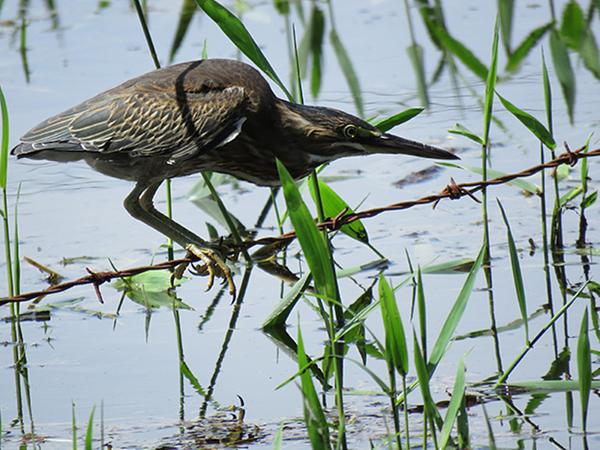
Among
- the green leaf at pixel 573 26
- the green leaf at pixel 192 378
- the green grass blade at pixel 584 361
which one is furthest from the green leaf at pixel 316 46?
the green grass blade at pixel 584 361

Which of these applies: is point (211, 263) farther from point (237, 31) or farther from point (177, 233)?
point (237, 31)

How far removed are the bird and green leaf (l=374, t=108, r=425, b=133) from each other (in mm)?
208

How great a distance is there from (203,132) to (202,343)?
0.88 meters

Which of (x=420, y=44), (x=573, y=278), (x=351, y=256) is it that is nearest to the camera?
(x=573, y=278)

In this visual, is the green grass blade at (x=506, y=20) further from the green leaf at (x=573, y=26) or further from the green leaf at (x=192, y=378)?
the green leaf at (x=192, y=378)

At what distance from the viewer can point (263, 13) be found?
415 inches

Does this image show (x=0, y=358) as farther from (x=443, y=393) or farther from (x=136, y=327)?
(x=443, y=393)

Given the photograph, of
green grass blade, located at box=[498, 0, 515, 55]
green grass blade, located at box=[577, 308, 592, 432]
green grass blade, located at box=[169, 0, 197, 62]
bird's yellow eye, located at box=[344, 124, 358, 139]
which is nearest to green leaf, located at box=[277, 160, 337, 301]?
green grass blade, located at box=[577, 308, 592, 432]

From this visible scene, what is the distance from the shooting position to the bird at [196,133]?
5.52 metres

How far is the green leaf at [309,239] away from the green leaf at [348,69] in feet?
13.0

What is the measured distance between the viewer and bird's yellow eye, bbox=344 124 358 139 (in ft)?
18.0

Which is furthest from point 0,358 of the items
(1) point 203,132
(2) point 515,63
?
(2) point 515,63

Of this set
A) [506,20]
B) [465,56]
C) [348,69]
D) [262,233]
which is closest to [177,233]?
[262,233]

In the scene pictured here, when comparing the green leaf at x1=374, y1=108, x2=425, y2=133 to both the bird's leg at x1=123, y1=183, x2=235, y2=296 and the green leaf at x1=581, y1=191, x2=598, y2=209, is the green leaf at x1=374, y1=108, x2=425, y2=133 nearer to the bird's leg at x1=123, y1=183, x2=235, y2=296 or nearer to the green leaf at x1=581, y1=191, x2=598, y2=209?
the bird's leg at x1=123, y1=183, x2=235, y2=296
